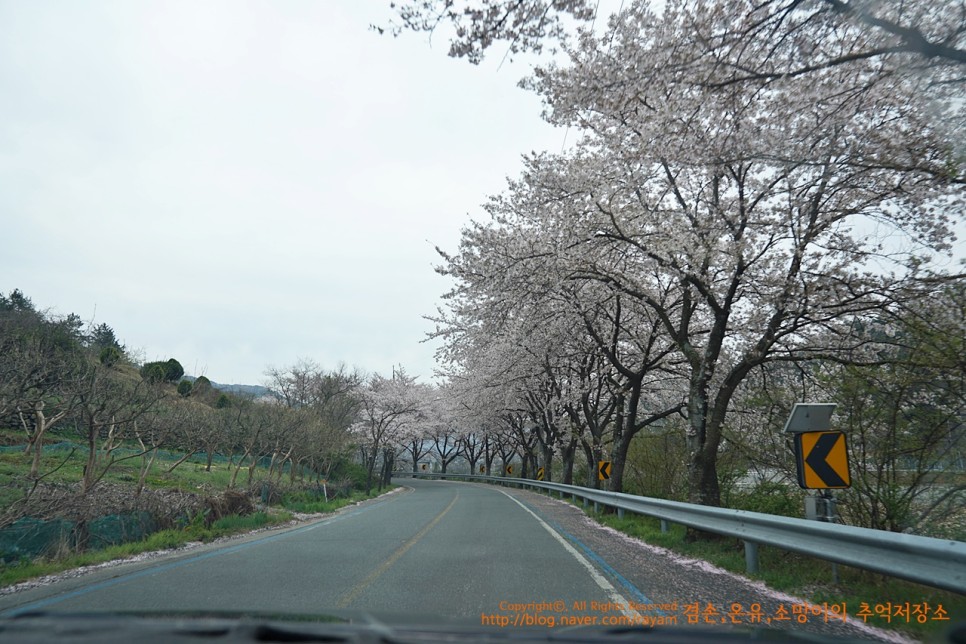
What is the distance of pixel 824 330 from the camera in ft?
49.7

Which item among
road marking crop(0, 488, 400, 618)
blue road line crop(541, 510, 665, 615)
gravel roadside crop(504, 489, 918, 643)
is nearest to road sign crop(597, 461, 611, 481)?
blue road line crop(541, 510, 665, 615)

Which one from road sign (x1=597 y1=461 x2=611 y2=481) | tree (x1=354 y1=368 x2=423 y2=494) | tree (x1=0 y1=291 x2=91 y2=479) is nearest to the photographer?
tree (x1=0 y1=291 x2=91 y2=479)

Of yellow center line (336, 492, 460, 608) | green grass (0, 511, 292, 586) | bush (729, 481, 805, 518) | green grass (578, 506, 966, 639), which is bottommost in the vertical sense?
green grass (0, 511, 292, 586)

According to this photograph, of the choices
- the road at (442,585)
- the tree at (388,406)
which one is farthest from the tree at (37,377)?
the tree at (388,406)

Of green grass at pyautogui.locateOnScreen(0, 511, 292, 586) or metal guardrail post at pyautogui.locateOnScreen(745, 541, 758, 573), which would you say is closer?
metal guardrail post at pyautogui.locateOnScreen(745, 541, 758, 573)

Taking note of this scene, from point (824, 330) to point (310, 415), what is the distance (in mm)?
20328

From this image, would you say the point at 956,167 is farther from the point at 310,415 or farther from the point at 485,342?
the point at 310,415

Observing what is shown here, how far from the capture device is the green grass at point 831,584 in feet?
17.9

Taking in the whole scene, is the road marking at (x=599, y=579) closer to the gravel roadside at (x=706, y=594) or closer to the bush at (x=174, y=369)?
the gravel roadside at (x=706, y=594)

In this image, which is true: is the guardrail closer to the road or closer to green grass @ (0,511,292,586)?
the road

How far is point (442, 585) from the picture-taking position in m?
7.16

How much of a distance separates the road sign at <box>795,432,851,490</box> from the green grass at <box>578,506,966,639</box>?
1.05 m

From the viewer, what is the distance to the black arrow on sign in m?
7.44

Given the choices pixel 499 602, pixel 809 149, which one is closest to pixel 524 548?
Result: pixel 499 602
